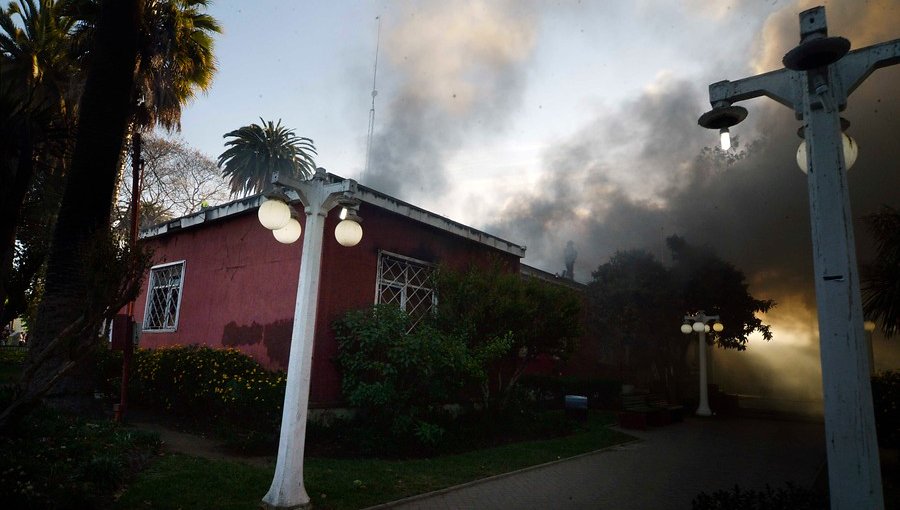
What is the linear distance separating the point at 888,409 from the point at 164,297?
15720 millimetres

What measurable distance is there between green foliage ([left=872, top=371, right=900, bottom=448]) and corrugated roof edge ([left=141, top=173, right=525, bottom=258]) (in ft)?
27.7

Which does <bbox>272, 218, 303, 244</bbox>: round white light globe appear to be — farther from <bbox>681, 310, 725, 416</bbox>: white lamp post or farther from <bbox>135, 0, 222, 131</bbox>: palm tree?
<bbox>681, 310, 725, 416</bbox>: white lamp post

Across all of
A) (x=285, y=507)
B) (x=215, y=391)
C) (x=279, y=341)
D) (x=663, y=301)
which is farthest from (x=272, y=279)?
(x=663, y=301)

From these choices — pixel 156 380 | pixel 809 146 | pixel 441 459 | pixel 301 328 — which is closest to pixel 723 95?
pixel 809 146

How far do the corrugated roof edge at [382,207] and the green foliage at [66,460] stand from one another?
16.1 feet

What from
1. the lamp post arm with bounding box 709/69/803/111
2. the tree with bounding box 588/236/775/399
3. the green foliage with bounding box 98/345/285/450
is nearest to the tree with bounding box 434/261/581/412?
the green foliage with bounding box 98/345/285/450

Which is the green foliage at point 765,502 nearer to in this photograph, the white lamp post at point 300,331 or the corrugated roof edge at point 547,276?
the white lamp post at point 300,331

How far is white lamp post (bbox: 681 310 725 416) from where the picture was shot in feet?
54.5

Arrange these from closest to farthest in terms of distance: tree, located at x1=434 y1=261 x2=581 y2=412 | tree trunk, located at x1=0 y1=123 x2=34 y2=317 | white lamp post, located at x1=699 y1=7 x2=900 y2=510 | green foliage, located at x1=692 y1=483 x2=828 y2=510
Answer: white lamp post, located at x1=699 y1=7 x2=900 y2=510
green foliage, located at x1=692 y1=483 x2=828 y2=510
tree trunk, located at x1=0 y1=123 x2=34 y2=317
tree, located at x1=434 y1=261 x2=581 y2=412

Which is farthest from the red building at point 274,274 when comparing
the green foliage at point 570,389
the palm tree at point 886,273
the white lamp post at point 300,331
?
the palm tree at point 886,273

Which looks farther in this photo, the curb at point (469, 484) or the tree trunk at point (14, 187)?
the curb at point (469, 484)

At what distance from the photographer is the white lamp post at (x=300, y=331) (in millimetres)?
5203

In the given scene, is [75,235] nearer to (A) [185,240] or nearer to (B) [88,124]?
(B) [88,124]

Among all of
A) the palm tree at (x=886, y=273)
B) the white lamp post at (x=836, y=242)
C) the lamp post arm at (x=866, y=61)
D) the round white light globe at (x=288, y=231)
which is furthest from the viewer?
the palm tree at (x=886, y=273)
